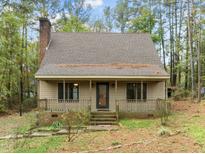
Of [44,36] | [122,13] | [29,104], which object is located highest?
[122,13]

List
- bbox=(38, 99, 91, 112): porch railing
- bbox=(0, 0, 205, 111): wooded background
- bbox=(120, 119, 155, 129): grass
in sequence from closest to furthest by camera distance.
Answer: bbox=(120, 119, 155, 129): grass < bbox=(38, 99, 91, 112): porch railing < bbox=(0, 0, 205, 111): wooded background

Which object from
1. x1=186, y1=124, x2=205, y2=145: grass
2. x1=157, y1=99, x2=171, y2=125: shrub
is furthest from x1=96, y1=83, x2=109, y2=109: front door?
x1=186, y1=124, x2=205, y2=145: grass

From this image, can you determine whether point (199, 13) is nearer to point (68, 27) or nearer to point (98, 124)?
point (68, 27)

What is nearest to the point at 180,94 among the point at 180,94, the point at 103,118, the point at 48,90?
the point at 180,94

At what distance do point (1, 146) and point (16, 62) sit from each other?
1651 cm

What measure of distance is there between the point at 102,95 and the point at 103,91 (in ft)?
0.85

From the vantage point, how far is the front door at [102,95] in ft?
65.4

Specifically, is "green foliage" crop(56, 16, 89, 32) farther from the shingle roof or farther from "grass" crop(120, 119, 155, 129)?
"grass" crop(120, 119, 155, 129)

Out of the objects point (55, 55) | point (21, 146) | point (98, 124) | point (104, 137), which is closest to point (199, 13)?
point (55, 55)

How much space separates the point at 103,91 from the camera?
65.5 ft

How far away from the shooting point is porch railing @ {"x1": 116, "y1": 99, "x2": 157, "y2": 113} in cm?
1875

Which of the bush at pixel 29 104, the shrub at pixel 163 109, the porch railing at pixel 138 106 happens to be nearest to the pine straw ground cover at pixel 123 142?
the shrub at pixel 163 109

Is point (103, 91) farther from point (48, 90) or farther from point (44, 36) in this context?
point (44, 36)

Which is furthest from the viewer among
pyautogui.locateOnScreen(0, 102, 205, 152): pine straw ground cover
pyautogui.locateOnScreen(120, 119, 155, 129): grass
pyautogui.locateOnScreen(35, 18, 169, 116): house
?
pyautogui.locateOnScreen(35, 18, 169, 116): house
